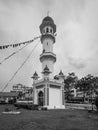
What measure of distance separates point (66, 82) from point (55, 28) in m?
20.1

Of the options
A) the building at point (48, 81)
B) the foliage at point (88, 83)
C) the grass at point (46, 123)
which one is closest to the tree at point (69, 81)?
the foliage at point (88, 83)

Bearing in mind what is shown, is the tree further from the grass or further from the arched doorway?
the grass

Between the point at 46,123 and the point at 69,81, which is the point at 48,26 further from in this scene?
the point at 46,123

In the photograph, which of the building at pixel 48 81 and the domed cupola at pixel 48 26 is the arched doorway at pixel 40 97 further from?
the domed cupola at pixel 48 26

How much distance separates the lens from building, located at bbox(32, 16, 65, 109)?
102 feet

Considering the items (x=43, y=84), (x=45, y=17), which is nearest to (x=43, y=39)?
(x=45, y=17)

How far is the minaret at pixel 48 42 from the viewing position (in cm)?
3547

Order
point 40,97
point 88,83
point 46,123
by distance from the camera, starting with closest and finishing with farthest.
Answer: point 46,123 → point 40,97 → point 88,83

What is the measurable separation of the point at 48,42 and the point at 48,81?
459 inches

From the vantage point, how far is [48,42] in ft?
122

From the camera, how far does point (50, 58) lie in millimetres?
35656

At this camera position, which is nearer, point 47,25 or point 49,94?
point 49,94

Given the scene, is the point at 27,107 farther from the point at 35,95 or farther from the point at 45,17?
the point at 45,17

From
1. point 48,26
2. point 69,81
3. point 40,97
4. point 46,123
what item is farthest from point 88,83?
point 46,123
